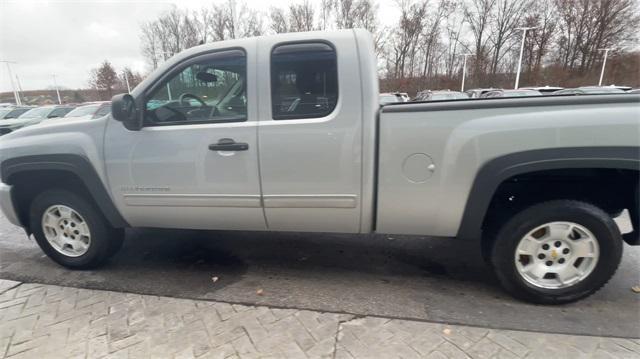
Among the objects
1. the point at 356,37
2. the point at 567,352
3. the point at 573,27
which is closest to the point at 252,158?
the point at 356,37

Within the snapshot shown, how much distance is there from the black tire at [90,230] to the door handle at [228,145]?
148 centimetres

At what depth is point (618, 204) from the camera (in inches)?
104

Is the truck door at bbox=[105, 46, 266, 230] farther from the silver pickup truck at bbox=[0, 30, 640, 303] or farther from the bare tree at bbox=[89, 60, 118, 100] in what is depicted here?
the bare tree at bbox=[89, 60, 118, 100]

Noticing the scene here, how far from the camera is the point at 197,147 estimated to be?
2732mm

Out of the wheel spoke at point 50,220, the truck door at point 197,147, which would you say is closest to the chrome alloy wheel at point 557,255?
the truck door at point 197,147

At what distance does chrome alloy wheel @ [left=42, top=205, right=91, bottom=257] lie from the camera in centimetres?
Answer: 329

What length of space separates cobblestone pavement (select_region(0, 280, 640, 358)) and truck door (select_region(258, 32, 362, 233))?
0.84 meters

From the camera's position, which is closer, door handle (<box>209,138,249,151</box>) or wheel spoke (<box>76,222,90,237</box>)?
door handle (<box>209,138,249,151</box>)

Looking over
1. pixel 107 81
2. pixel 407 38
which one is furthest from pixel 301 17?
pixel 107 81

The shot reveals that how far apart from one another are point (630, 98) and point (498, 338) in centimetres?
177

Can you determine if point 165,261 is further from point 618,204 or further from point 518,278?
point 618,204

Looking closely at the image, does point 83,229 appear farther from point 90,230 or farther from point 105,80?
point 105,80

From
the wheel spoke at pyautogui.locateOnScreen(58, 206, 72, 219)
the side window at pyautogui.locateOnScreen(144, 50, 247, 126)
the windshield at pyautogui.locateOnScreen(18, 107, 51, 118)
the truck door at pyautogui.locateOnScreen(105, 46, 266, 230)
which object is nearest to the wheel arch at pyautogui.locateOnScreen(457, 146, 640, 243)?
the truck door at pyautogui.locateOnScreen(105, 46, 266, 230)

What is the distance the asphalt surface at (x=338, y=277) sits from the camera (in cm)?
258
